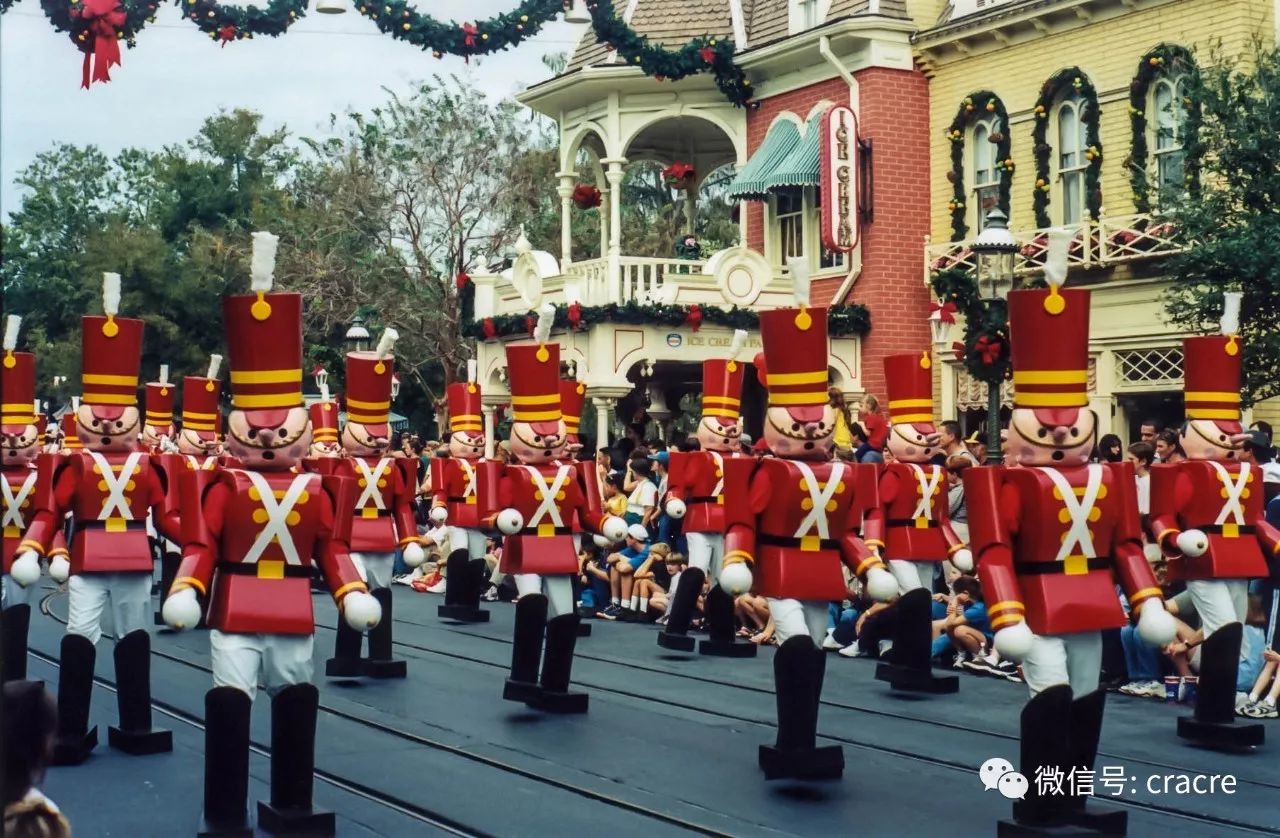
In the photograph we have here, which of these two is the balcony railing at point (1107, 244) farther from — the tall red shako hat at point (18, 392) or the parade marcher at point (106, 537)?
the parade marcher at point (106, 537)

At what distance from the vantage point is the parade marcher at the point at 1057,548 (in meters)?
6.75

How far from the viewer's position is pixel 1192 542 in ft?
27.8

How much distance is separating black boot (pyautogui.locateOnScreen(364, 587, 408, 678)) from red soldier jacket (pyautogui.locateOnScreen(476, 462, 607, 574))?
5.63 ft

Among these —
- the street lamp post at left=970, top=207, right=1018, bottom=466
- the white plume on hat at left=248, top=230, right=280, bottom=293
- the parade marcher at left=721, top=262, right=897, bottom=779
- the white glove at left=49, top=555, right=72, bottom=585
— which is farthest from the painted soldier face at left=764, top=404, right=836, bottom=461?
the street lamp post at left=970, top=207, right=1018, bottom=466

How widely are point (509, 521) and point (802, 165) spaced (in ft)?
43.0

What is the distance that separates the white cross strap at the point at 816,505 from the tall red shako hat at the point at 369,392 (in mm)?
4266

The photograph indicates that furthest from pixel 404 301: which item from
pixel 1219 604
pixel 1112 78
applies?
pixel 1219 604

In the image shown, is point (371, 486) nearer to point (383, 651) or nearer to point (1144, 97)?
point (383, 651)

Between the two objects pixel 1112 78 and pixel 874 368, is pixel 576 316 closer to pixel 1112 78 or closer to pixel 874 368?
pixel 874 368

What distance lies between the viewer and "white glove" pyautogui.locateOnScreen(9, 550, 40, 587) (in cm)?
842

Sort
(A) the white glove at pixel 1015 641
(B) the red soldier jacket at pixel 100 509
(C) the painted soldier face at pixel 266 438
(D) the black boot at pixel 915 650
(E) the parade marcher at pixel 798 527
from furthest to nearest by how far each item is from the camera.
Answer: (D) the black boot at pixel 915 650, (B) the red soldier jacket at pixel 100 509, (E) the parade marcher at pixel 798 527, (C) the painted soldier face at pixel 266 438, (A) the white glove at pixel 1015 641

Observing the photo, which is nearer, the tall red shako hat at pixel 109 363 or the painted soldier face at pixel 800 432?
the painted soldier face at pixel 800 432

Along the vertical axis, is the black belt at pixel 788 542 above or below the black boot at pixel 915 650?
above

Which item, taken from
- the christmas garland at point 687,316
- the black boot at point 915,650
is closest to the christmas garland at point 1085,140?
the christmas garland at point 687,316
